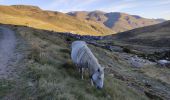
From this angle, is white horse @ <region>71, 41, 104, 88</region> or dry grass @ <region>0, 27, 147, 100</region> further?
white horse @ <region>71, 41, 104, 88</region>

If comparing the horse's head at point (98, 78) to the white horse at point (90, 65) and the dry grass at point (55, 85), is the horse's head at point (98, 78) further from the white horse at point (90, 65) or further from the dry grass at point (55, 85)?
the dry grass at point (55, 85)

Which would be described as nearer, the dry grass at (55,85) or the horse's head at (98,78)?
the dry grass at (55,85)

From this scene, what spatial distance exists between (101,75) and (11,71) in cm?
529

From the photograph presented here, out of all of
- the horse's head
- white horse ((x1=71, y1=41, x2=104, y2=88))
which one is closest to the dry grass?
the horse's head

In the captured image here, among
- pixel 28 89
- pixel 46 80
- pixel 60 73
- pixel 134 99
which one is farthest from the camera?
pixel 134 99

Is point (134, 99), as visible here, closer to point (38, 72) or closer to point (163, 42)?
point (38, 72)

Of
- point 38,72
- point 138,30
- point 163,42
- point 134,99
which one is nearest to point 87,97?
point 38,72

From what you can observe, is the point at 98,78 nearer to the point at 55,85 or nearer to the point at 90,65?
the point at 90,65

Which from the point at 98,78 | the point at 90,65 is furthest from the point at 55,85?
the point at 90,65

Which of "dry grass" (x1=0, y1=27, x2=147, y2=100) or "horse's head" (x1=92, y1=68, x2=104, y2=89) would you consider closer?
"dry grass" (x1=0, y1=27, x2=147, y2=100)

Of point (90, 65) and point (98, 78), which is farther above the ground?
point (90, 65)

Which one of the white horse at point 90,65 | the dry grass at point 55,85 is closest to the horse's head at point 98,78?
the white horse at point 90,65

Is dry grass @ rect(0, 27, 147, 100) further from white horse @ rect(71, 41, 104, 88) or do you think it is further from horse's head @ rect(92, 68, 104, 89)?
white horse @ rect(71, 41, 104, 88)

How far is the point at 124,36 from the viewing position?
155375 millimetres
